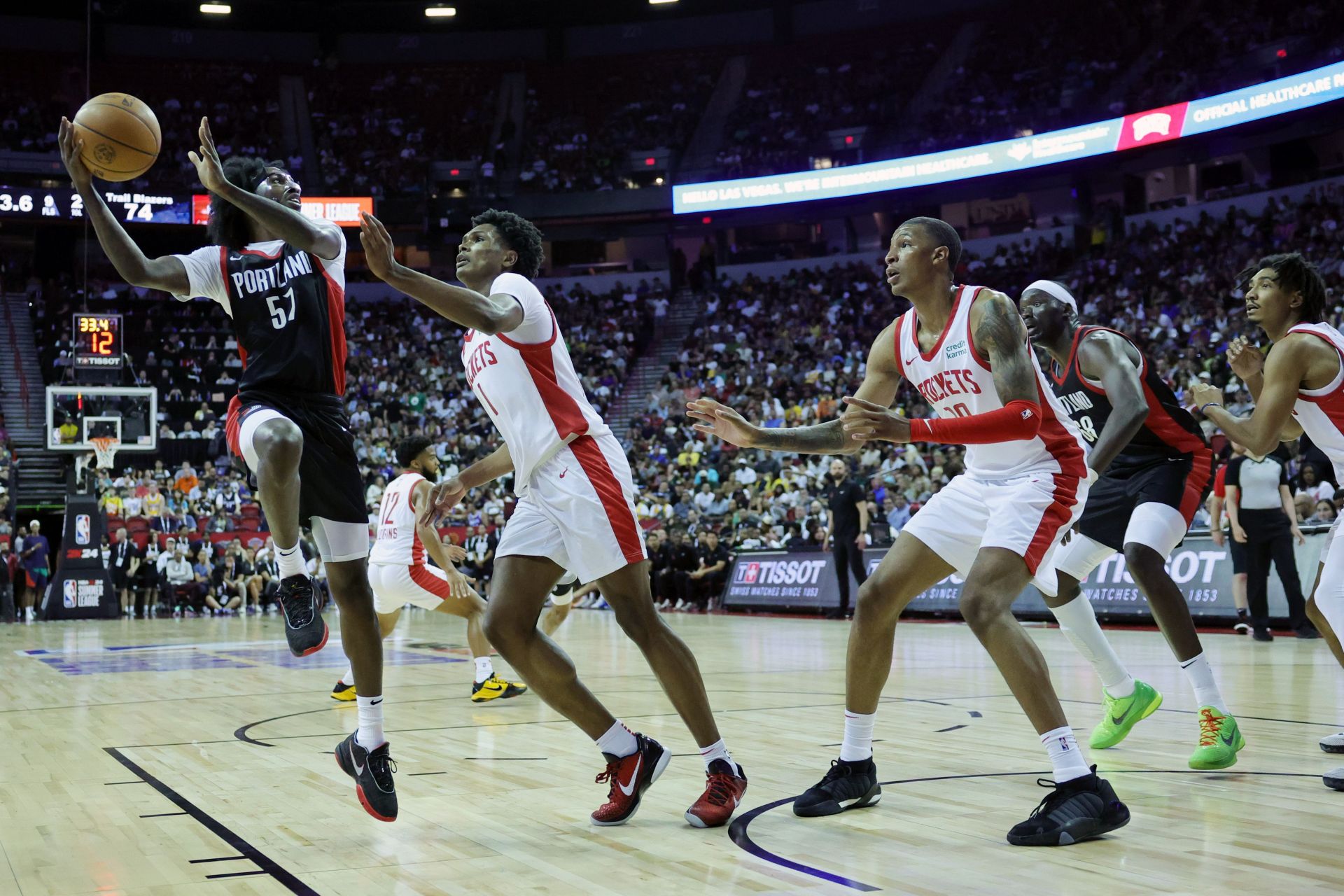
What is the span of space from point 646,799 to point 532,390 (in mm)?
1699

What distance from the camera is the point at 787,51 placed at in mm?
35812

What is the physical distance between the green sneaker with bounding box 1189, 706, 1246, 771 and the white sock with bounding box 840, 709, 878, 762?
62.7 inches

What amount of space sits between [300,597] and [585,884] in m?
1.75

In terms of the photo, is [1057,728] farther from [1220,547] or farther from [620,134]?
[620,134]

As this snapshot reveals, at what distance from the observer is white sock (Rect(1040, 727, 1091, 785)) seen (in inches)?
158

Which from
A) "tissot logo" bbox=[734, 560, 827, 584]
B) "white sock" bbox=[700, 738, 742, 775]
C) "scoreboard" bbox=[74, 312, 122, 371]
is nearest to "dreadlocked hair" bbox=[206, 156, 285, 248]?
"white sock" bbox=[700, 738, 742, 775]

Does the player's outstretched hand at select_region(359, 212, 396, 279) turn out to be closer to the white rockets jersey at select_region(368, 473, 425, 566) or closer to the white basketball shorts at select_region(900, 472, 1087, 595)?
the white basketball shorts at select_region(900, 472, 1087, 595)

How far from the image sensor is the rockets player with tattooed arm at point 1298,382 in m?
4.89

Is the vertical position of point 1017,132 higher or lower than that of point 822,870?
higher

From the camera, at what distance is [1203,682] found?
5.41 m

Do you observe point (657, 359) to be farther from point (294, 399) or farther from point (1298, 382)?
point (294, 399)

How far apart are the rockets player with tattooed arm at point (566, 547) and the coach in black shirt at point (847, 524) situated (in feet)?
37.3

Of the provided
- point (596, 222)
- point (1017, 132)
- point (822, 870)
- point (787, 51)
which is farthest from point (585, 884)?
point (787, 51)

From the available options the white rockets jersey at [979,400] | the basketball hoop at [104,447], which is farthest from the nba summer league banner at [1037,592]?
the basketball hoop at [104,447]
